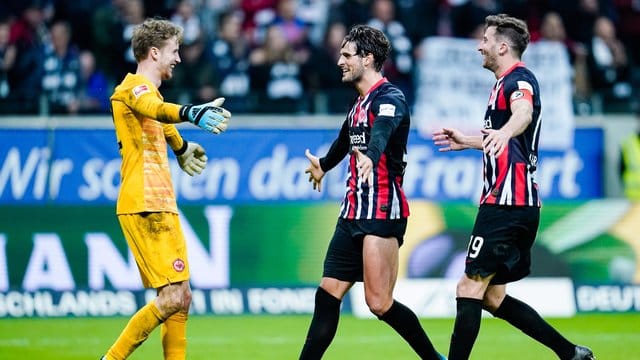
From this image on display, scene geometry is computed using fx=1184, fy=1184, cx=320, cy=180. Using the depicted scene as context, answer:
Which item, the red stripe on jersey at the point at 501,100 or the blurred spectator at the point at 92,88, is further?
the blurred spectator at the point at 92,88

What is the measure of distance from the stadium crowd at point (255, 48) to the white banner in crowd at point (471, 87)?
41 cm

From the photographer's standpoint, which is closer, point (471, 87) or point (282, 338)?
point (282, 338)

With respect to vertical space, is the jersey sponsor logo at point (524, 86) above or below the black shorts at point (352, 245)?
above

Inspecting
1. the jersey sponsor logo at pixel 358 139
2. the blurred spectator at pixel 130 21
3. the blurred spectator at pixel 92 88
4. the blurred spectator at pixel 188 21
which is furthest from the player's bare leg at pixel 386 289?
the blurred spectator at pixel 188 21

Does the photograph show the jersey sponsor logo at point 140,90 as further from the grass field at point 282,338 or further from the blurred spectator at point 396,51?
the blurred spectator at point 396,51

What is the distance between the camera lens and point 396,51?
1608cm

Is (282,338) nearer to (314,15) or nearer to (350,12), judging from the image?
(350,12)

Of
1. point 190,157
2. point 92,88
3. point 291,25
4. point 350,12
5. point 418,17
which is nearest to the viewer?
point 190,157

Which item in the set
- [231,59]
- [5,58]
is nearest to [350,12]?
[231,59]

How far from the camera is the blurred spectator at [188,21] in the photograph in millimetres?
15938

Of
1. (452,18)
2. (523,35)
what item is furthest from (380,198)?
(452,18)

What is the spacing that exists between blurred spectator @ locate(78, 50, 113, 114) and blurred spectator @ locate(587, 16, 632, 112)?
6.69 m

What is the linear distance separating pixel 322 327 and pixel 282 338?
3156 mm

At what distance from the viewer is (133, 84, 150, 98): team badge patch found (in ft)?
24.8
